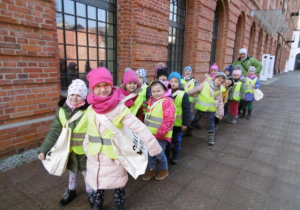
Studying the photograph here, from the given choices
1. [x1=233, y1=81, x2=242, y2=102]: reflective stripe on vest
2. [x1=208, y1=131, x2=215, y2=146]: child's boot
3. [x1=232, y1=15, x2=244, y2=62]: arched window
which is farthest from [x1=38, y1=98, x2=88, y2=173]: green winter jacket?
[x1=232, y1=15, x2=244, y2=62]: arched window

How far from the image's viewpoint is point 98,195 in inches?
81.8

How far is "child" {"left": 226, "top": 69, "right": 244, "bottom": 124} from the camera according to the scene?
5793mm

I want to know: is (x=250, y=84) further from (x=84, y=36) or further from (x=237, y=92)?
(x=84, y=36)

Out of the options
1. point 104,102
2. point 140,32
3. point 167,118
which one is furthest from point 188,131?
point 104,102

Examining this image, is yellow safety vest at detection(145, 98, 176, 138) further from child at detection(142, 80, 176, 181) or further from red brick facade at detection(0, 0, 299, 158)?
red brick facade at detection(0, 0, 299, 158)

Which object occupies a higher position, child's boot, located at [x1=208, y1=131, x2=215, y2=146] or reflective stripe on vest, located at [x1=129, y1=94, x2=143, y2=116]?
reflective stripe on vest, located at [x1=129, y1=94, x2=143, y2=116]

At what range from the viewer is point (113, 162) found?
1955 millimetres

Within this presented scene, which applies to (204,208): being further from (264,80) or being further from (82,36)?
(264,80)

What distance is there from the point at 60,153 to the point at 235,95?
5.12m

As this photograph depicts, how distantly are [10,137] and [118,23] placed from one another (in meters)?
3.42

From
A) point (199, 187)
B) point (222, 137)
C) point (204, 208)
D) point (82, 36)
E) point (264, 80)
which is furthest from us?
point (264, 80)

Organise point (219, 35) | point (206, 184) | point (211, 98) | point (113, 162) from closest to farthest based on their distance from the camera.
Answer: point (113, 162), point (206, 184), point (211, 98), point (219, 35)

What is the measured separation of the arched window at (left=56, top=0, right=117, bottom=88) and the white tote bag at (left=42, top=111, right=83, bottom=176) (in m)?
2.37

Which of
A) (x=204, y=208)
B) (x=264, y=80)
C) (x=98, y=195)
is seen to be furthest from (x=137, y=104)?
(x=264, y=80)
